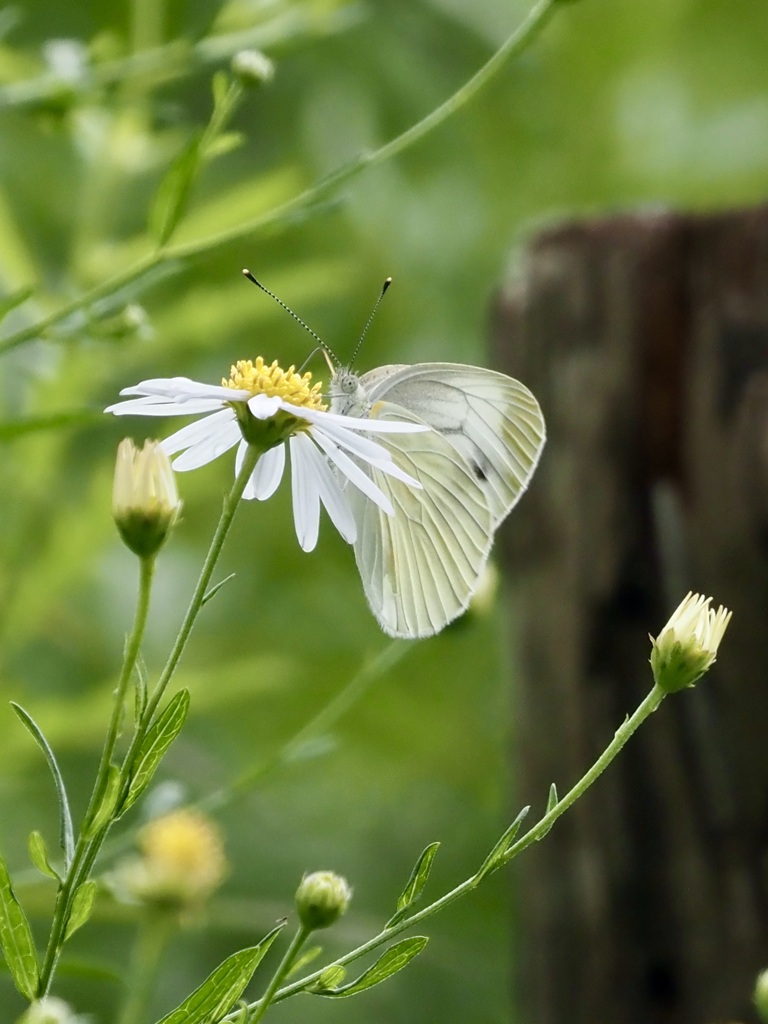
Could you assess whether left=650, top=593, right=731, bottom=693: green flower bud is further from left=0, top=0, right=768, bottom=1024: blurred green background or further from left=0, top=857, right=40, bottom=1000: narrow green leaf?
left=0, top=0, right=768, bottom=1024: blurred green background

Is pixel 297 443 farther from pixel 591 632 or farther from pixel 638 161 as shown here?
pixel 638 161

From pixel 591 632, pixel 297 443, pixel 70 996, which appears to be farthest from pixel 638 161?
pixel 297 443

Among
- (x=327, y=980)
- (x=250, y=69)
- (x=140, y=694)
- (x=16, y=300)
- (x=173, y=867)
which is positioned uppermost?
(x=250, y=69)

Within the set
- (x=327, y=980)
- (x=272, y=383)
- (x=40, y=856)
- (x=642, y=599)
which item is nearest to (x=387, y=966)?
(x=327, y=980)

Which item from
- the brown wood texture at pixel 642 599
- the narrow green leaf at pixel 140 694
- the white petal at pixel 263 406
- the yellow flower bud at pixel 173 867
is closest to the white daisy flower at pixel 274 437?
the white petal at pixel 263 406

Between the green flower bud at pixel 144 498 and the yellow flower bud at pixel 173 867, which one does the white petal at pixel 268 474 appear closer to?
the green flower bud at pixel 144 498

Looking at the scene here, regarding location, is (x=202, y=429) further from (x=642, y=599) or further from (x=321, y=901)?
(x=642, y=599)
